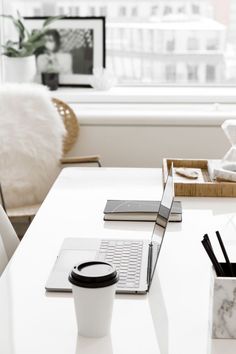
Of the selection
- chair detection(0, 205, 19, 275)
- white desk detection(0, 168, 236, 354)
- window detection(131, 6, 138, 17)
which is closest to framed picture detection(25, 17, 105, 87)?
window detection(131, 6, 138, 17)

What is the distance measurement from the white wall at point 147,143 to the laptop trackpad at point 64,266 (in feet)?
6.18

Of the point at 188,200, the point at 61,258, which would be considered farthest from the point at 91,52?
the point at 61,258

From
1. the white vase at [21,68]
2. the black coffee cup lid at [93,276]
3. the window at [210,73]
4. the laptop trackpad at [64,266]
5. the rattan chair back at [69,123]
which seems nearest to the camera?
the black coffee cup lid at [93,276]

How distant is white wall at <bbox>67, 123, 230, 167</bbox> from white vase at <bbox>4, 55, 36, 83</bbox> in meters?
0.58

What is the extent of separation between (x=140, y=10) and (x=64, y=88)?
0.70 meters

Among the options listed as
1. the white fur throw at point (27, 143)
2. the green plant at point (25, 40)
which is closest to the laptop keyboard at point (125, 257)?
the white fur throw at point (27, 143)

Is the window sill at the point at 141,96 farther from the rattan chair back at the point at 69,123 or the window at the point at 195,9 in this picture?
the window at the point at 195,9

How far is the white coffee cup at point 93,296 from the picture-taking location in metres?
Answer: 1.25

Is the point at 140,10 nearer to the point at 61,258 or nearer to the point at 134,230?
the point at 134,230

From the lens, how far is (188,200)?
2.30 meters

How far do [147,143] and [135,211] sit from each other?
1.54m

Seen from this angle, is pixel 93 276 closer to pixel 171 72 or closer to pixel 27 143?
pixel 27 143

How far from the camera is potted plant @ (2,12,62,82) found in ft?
12.8

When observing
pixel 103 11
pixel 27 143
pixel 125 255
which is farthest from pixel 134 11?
pixel 125 255
